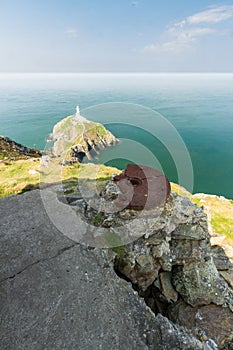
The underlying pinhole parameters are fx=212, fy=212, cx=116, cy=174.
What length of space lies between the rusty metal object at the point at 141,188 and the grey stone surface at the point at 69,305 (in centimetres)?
118

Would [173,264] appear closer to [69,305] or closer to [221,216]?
[69,305]

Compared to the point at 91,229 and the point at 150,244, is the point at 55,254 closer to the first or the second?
the point at 91,229

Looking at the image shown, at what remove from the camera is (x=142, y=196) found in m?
4.58

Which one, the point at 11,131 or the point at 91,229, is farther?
the point at 11,131

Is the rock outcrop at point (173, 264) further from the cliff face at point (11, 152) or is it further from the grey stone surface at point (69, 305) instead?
the cliff face at point (11, 152)

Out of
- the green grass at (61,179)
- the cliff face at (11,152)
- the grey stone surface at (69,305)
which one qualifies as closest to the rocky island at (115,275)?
the grey stone surface at (69,305)

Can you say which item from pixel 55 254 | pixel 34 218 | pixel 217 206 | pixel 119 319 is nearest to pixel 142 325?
pixel 119 319

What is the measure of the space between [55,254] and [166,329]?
2.09 metres

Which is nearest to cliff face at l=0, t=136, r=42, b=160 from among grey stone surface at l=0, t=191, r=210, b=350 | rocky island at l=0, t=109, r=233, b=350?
rocky island at l=0, t=109, r=233, b=350

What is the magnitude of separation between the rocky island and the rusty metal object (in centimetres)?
2

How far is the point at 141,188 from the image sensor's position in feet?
15.6

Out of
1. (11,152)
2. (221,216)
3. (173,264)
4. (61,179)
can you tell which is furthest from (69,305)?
(11,152)

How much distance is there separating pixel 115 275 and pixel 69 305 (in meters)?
0.83

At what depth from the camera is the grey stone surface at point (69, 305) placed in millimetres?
2678
